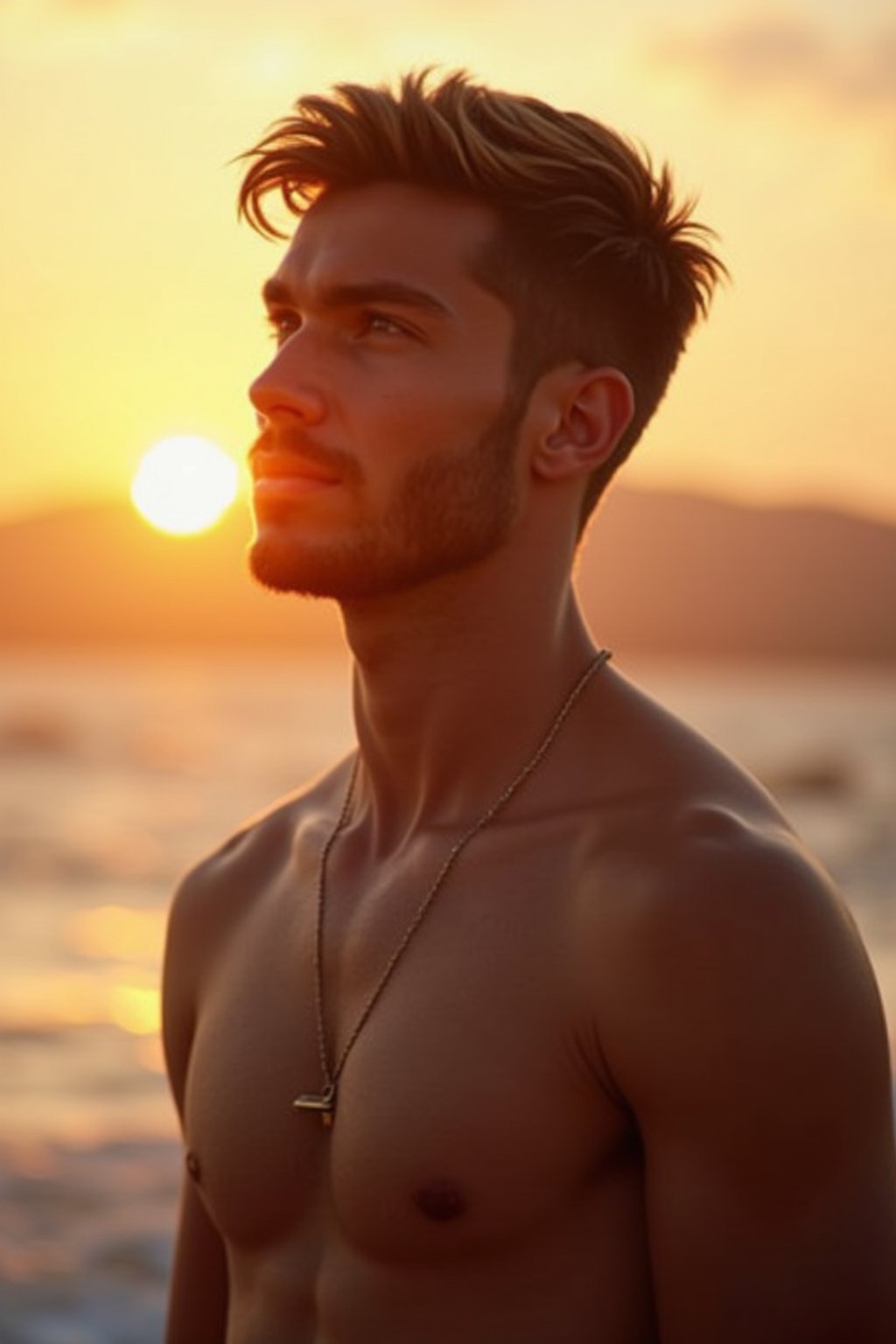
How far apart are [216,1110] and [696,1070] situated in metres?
0.84

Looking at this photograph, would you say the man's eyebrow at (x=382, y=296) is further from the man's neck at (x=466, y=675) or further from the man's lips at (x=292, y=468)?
the man's neck at (x=466, y=675)

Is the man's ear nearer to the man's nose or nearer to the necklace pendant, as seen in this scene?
the man's nose

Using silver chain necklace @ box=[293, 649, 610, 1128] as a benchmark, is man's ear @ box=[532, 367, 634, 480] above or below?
above

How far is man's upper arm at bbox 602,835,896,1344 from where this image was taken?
2.70m

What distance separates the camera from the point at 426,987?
3100mm

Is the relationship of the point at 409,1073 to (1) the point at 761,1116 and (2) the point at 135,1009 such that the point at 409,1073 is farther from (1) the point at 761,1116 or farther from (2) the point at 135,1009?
(2) the point at 135,1009

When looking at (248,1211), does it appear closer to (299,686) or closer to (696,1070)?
(696,1070)

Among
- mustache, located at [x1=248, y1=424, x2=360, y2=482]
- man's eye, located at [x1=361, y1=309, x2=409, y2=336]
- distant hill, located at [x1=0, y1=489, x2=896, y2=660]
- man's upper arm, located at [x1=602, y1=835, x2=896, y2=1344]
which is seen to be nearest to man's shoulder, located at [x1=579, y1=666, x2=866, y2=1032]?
man's upper arm, located at [x1=602, y1=835, x2=896, y2=1344]

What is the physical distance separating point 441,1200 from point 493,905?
0.40 meters

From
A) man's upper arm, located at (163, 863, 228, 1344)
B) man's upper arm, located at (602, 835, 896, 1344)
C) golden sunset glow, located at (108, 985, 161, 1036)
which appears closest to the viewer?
man's upper arm, located at (602, 835, 896, 1344)

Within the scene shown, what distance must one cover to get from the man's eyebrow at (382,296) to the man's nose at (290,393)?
0.10 metres

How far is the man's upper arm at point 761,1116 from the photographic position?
270 cm

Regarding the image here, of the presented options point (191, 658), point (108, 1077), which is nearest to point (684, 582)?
point (191, 658)

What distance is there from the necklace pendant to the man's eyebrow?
1.06 m
